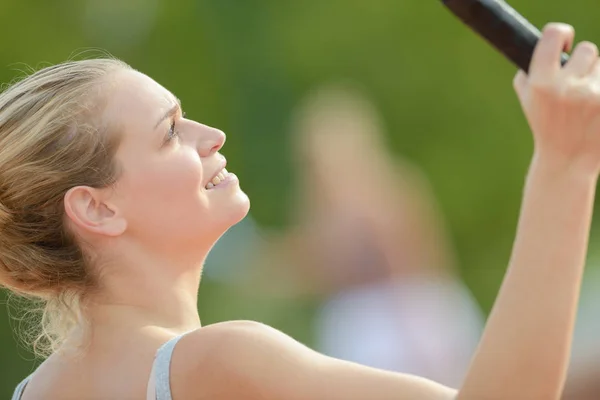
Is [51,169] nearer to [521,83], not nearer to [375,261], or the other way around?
[521,83]

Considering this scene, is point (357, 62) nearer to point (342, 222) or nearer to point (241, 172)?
point (241, 172)

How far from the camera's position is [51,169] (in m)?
2.82

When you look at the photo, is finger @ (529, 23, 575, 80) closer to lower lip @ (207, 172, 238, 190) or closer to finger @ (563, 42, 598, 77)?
finger @ (563, 42, 598, 77)

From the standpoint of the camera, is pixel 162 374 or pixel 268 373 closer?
pixel 268 373

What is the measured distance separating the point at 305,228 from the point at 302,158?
0.41m

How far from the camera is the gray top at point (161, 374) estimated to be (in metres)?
2.48

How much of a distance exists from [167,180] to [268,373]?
622 millimetres

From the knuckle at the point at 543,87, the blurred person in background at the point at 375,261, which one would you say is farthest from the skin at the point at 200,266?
the blurred person in background at the point at 375,261

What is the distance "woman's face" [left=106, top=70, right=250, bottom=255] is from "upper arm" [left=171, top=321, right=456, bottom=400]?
0.35 meters

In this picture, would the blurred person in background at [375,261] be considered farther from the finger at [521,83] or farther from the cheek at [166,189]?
the finger at [521,83]

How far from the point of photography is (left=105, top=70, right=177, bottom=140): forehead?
9.24 feet

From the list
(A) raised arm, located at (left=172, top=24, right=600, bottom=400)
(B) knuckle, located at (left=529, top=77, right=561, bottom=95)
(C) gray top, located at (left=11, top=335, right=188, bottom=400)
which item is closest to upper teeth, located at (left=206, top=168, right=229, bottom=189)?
(C) gray top, located at (left=11, top=335, right=188, bottom=400)

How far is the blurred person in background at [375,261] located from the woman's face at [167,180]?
182 cm

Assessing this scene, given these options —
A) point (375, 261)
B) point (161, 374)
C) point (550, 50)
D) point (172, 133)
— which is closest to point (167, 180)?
point (172, 133)
